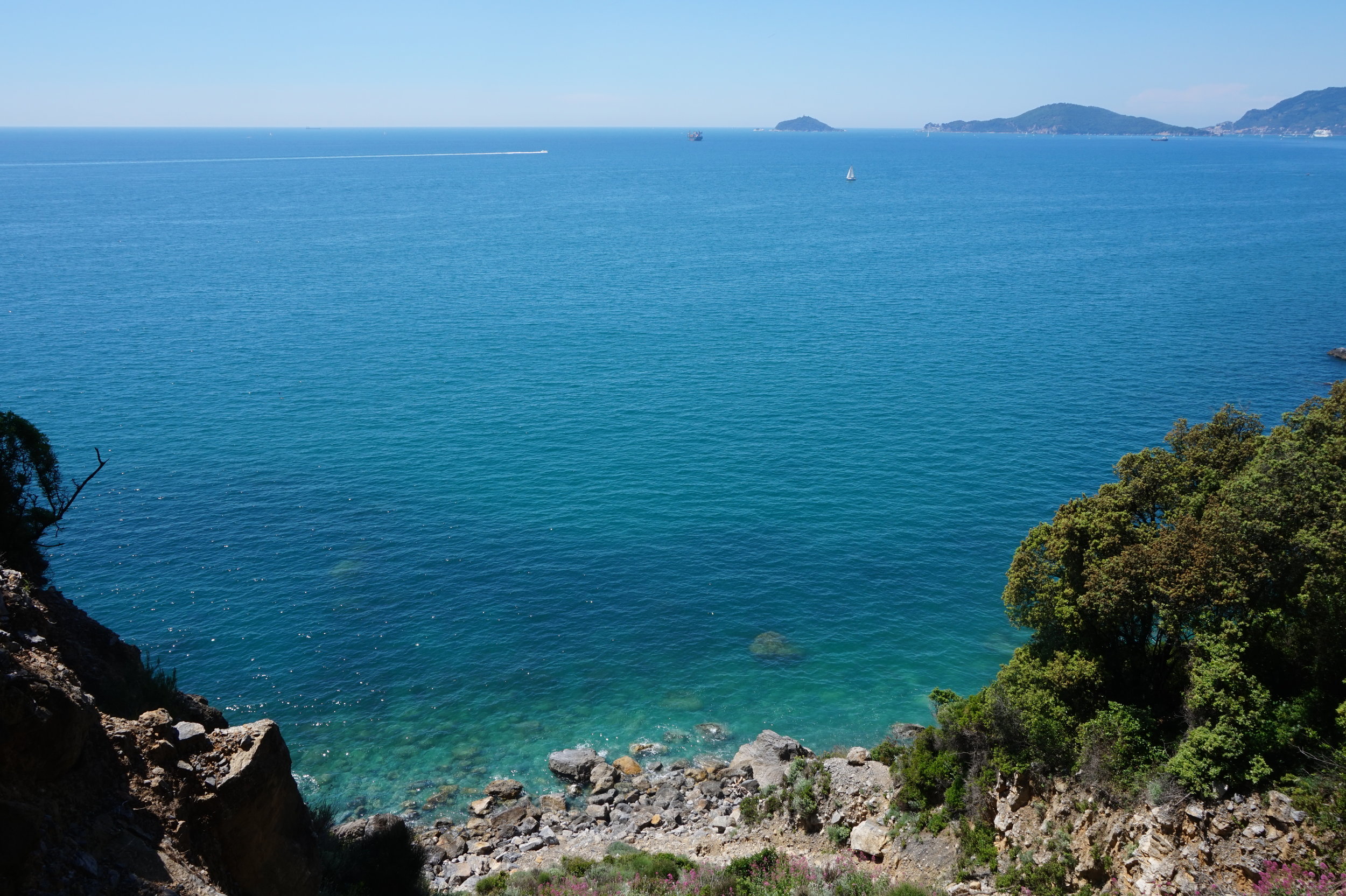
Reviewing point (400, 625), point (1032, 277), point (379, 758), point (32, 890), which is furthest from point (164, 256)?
point (32, 890)

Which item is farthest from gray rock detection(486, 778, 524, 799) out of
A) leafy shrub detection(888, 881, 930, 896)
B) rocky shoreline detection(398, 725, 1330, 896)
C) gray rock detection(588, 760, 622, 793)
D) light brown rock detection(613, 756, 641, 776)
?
leafy shrub detection(888, 881, 930, 896)

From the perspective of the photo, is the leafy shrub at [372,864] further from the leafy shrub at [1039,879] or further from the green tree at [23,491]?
the leafy shrub at [1039,879]

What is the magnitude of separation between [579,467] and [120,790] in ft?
186

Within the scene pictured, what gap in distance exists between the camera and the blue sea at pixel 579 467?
5119 cm

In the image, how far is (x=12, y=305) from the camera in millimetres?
114375

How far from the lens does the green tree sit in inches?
1308

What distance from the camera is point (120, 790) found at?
68.3ft

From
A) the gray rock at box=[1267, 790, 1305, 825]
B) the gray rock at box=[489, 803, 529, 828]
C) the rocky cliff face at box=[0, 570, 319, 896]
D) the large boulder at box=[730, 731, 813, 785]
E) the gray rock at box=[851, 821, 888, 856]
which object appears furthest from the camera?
the large boulder at box=[730, 731, 813, 785]

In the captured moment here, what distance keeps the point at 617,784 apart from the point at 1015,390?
68.3 meters

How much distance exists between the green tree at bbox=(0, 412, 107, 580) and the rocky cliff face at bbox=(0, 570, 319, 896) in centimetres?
780

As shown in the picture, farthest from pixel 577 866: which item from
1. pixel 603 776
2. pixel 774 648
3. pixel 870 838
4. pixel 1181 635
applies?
pixel 1181 635

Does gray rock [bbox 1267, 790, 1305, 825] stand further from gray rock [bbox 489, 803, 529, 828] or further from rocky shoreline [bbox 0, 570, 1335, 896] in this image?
gray rock [bbox 489, 803, 529, 828]

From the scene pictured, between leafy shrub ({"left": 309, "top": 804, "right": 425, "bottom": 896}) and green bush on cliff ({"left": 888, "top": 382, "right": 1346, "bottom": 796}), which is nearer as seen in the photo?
green bush on cliff ({"left": 888, "top": 382, "right": 1346, "bottom": 796})

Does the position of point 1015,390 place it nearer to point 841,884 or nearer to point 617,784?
point 617,784
